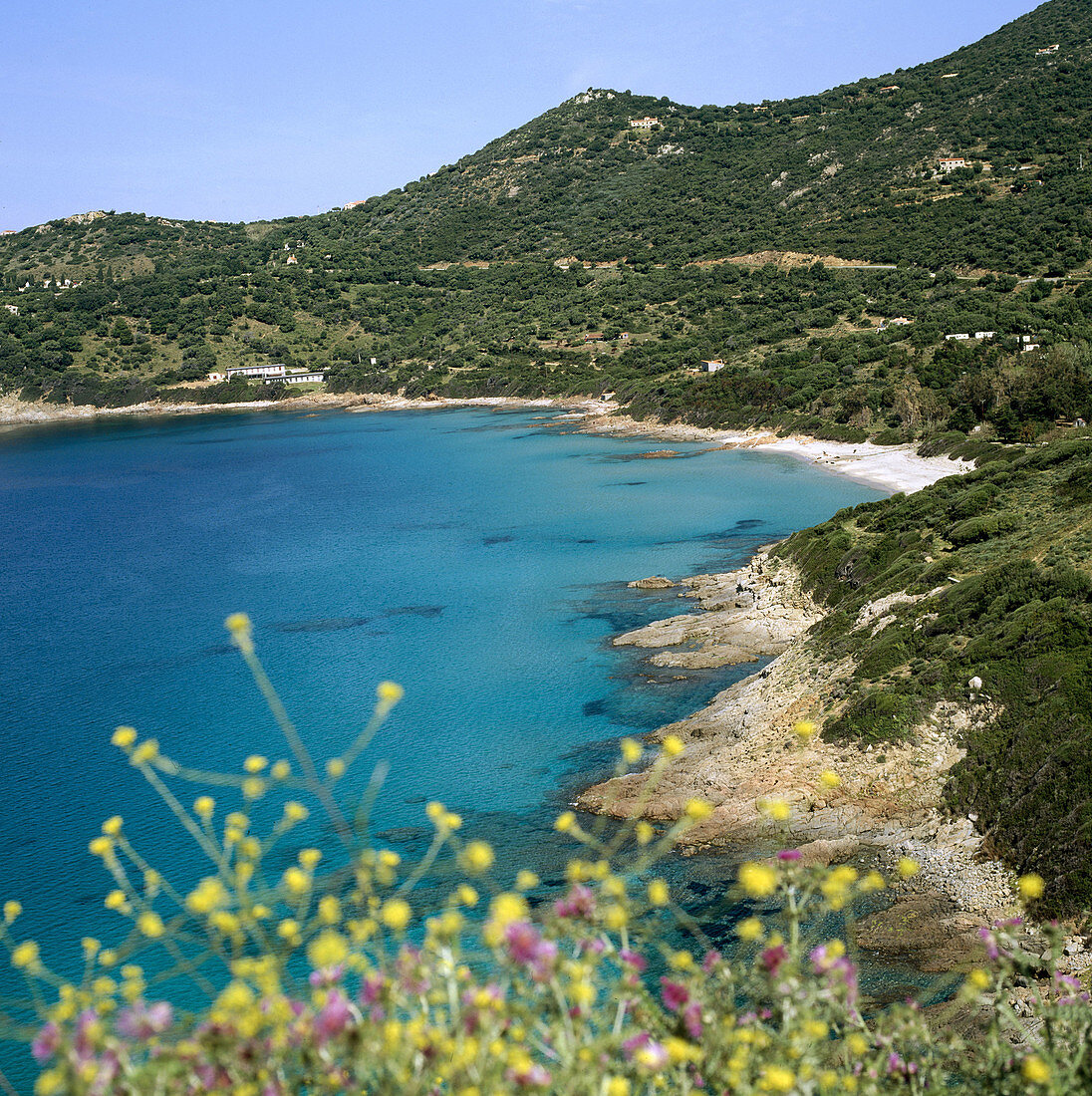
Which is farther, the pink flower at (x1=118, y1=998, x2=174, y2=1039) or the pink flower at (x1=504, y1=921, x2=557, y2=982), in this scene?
the pink flower at (x1=504, y1=921, x2=557, y2=982)

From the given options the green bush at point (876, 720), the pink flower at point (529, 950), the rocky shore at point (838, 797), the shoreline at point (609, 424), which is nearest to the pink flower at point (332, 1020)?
the pink flower at point (529, 950)

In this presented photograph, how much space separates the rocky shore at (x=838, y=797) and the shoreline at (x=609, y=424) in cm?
2400

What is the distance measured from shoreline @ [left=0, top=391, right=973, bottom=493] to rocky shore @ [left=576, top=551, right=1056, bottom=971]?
2400 centimetres

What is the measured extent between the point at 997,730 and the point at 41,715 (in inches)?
906

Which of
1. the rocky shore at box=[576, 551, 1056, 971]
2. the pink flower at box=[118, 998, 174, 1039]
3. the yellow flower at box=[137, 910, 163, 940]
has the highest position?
the yellow flower at box=[137, 910, 163, 940]

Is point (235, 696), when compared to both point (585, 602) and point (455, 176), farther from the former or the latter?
point (455, 176)

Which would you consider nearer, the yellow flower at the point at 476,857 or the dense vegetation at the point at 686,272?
the yellow flower at the point at 476,857

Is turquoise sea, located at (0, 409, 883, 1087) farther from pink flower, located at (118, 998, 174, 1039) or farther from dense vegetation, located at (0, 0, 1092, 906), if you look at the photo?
pink flower, located at (118, 998, 174, 1039)

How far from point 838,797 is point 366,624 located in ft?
63.8

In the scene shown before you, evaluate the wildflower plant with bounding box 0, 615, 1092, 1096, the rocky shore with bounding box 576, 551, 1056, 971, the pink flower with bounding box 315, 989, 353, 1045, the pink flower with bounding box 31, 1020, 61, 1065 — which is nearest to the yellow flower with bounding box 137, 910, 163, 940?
the wildflower plant with bounding box 0, 615, 1092, 1096

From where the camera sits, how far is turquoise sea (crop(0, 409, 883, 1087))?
18547 mm

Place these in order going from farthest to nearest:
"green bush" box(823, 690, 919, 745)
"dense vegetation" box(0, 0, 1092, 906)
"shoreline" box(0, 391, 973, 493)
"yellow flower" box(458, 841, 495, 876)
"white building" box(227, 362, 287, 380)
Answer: "white building" box(227, 362, 287, 380) → "shoreline" box(0, 391, 973, 493) → "dense vegetation" box(0, 0, 1092, 906) → "green bush" box(823, 690, 919, 745) → "yellow flower" box(458, 841, 495, 876)

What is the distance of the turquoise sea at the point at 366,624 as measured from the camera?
1855 cm

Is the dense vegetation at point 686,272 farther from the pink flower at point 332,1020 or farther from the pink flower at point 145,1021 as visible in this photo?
the pink flower at point 145,1021
